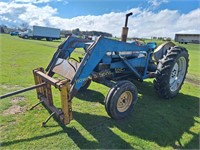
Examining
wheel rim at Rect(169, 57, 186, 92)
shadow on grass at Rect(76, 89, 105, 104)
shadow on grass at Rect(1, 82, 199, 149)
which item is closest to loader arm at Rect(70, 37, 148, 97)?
shadow on grass at Rect(1, 82, 199, 149)

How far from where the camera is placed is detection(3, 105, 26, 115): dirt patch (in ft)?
15.5

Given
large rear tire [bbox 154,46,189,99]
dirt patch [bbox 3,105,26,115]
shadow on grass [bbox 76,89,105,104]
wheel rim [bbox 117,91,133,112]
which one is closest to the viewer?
wheel rim [bbox 117,91,133,112]

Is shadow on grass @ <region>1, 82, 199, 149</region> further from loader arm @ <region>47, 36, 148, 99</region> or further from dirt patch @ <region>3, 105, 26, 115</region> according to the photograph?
dirt patch @ <region>3, 105, 26, 115</region>

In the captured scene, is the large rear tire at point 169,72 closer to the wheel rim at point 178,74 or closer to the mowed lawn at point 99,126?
the wheel rim at point 178,74

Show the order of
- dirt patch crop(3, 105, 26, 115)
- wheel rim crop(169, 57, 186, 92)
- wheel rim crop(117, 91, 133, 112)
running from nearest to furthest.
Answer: wheel rim crop(117, 91, 133, 112) < dirt patch crop(3, 105, 26, 115) < wheel rim crop(169, 57, 186, 92)

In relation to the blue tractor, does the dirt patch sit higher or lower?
lower

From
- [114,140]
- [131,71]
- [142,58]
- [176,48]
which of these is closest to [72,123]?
[114,140]

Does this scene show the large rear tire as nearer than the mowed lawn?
No

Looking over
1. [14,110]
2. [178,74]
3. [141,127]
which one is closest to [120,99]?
[141,127]

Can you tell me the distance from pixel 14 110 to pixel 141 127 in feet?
10.3

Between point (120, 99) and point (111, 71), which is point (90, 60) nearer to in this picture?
point (120, 99)

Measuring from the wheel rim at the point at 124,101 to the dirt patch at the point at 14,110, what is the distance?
2.41 metres

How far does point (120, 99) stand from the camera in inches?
177

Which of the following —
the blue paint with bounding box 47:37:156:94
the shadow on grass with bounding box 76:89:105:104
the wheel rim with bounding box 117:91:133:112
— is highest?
the blue paint with bounding box 47:37:156:94
